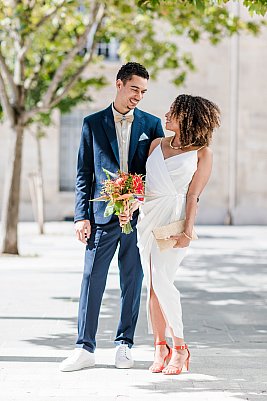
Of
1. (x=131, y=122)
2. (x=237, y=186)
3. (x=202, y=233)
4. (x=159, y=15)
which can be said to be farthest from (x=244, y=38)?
(x=131, y=122)

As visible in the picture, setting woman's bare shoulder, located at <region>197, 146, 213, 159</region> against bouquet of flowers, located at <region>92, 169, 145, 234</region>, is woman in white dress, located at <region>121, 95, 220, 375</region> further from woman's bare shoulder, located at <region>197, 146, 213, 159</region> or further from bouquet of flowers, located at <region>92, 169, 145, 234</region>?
bouquet of flowers, located at <region>92, 169, 145, 234</region>

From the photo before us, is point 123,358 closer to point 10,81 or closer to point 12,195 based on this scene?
point 12,195

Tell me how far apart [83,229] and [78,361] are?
905mm

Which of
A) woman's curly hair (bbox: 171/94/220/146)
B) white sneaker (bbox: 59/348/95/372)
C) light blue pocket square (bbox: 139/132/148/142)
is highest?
woman's curly hair (bbox: 171/94/220/146)

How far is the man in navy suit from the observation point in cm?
706

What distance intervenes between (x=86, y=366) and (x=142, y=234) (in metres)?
1.02

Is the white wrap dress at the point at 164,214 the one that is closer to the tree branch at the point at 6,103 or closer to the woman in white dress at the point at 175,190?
the woman in white dress at the point at 175,190

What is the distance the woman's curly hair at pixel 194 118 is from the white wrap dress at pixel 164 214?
107 mm

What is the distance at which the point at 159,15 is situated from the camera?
1744 centimetres

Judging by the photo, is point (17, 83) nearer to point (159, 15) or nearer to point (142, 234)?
point (159, 15)

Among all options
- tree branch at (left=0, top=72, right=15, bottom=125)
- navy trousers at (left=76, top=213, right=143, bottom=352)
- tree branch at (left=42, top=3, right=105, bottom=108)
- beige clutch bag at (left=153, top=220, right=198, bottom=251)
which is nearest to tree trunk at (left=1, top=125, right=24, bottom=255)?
tree branch at (left=0, top=72, right=15, bottom=125)

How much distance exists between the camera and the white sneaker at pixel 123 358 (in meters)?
7.15

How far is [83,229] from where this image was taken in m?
7.07

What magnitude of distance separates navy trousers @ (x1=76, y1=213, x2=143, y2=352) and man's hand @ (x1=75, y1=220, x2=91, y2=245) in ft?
0.22
